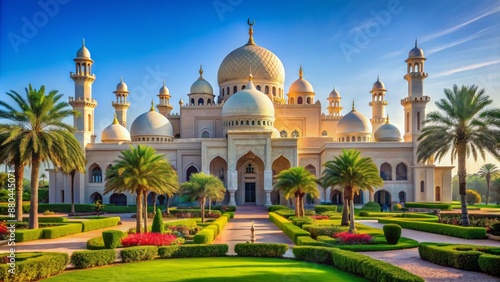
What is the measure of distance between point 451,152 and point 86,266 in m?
18.9

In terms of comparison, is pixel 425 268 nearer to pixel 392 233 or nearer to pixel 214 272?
pixel 392 233

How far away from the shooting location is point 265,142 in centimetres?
4200

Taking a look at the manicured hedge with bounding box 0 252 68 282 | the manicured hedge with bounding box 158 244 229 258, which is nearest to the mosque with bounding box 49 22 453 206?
the manicured hedge with bounding box 158 244 229 258

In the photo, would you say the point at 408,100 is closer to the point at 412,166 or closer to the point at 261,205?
the point at 412,166

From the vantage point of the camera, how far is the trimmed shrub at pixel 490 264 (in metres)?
12.0

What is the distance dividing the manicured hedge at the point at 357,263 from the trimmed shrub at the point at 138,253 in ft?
14.3

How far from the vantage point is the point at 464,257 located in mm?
12883

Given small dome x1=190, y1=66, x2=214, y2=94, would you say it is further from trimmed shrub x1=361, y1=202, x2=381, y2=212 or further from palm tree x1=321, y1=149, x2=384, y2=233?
palm tree x1=321, y1=149, x2=384, y2=233

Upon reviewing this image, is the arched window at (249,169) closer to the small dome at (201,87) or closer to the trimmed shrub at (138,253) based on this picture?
the small dome at (201,87)

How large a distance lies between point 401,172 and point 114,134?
92.3 ft

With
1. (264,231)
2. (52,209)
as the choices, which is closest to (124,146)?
(52,209)

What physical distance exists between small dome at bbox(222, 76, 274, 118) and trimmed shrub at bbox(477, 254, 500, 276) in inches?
1289


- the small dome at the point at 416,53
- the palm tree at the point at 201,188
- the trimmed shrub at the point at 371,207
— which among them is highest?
the small dome at the point at 416,53

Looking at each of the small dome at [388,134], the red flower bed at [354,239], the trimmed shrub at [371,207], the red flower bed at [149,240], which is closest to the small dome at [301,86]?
the small dome at [388,134]
